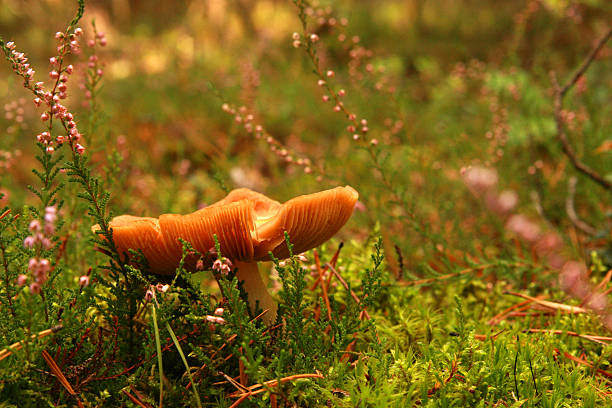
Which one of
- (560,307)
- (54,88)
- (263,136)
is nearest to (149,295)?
(54,88)

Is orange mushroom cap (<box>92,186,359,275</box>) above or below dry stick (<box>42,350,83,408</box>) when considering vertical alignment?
above

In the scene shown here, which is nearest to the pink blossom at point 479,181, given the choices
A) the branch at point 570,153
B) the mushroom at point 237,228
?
the branch at point 570,153

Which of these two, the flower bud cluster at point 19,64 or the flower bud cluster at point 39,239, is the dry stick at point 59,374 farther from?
the flower bud cluster at point 19,64

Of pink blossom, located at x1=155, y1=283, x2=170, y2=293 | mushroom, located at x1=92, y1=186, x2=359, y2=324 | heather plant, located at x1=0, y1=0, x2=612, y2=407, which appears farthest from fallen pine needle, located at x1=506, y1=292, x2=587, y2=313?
pink blossom, located at x1=155, y1=283, x2=170, y2=293

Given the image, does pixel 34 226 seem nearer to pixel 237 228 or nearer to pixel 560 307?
pixel 237 228

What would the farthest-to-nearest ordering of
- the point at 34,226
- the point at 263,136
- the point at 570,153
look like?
1. the point at 570,153
2. the point at 263,136
3. the point at 34,226

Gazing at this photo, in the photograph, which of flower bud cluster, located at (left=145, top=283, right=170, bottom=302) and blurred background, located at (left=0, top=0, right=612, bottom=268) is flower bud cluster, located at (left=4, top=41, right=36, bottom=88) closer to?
blurred background, located at (left=0, top=0, right=612, bottom=268)

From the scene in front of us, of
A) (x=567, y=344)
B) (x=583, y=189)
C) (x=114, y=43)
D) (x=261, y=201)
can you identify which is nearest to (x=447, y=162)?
(x=583, y=189)
